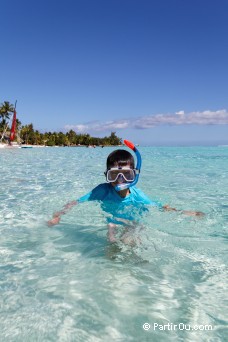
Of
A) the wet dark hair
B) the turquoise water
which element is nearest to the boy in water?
the wet dark hair

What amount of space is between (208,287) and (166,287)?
34 cm

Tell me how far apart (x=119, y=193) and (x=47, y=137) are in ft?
374

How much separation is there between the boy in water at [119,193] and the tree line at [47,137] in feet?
229

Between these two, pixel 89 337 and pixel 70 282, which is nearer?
pixel 89 337

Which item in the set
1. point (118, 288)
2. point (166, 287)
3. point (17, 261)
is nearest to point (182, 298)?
point (166, 287)

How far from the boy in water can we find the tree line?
69724 mm

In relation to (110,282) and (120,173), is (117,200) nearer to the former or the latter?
(120,173)

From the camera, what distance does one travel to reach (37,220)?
4844 mm

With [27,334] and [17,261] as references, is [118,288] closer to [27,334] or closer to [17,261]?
[27,334]

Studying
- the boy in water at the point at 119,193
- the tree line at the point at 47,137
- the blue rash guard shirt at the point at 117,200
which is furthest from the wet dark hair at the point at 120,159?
the tree line at the point at 47,137

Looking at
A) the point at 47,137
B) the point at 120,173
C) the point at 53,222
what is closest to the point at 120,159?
the point at 120,173

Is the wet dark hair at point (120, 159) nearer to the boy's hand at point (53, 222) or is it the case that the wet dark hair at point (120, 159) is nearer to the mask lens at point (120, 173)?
the mask lens at point (120, 173)

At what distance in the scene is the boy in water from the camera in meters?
3.69

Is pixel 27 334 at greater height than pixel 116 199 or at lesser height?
lesser
